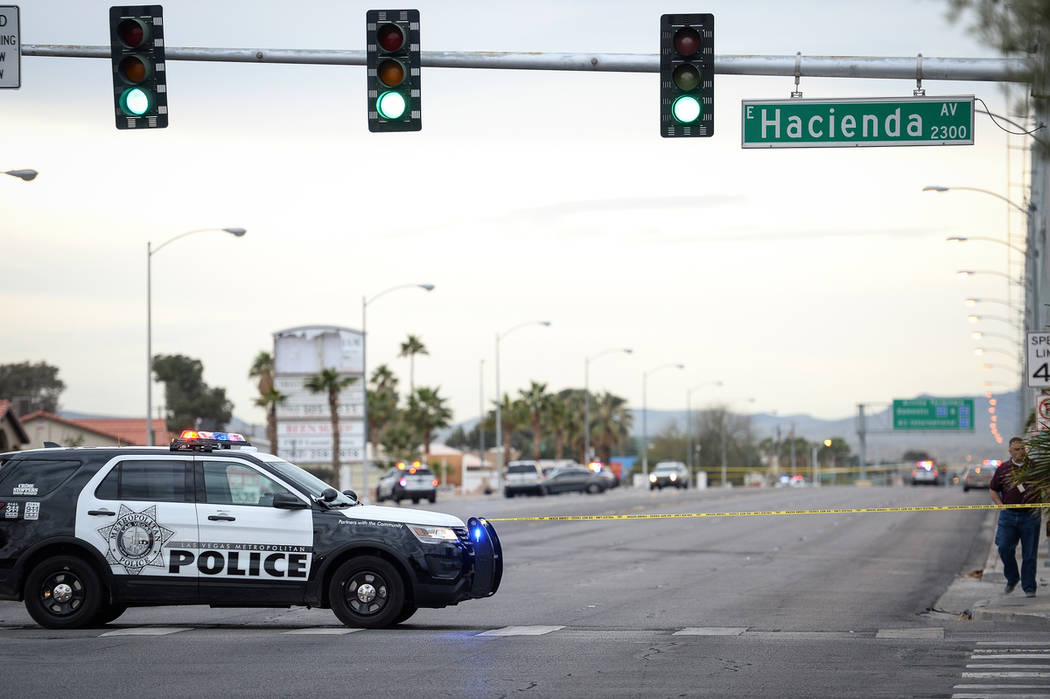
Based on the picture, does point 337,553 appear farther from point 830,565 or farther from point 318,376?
point 318,376

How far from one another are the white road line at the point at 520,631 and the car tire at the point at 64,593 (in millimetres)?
3822

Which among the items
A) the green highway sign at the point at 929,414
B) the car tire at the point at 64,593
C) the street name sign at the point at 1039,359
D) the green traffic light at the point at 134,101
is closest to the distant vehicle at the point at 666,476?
the green highway sign at the point at 929,414

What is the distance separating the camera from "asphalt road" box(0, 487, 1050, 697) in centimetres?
1048

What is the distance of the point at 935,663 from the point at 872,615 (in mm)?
5125

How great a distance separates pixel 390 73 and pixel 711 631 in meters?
6.29

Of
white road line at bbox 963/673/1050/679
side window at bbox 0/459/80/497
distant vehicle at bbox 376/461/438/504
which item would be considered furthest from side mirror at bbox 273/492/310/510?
distant vehicle at bbox 376/461/438/504

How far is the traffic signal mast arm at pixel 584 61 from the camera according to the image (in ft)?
46.3

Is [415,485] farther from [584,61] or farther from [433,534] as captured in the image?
[584,61]

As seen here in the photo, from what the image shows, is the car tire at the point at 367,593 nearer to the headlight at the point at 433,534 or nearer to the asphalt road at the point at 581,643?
the asphalt road at the point at 581,643

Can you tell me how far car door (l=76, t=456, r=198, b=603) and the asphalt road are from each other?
49 cm

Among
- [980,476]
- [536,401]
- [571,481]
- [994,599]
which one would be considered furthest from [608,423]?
[994,599]

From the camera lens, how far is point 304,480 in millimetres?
14438

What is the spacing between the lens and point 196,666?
1151 centimetres

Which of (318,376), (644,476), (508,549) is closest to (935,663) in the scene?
(508,549)
